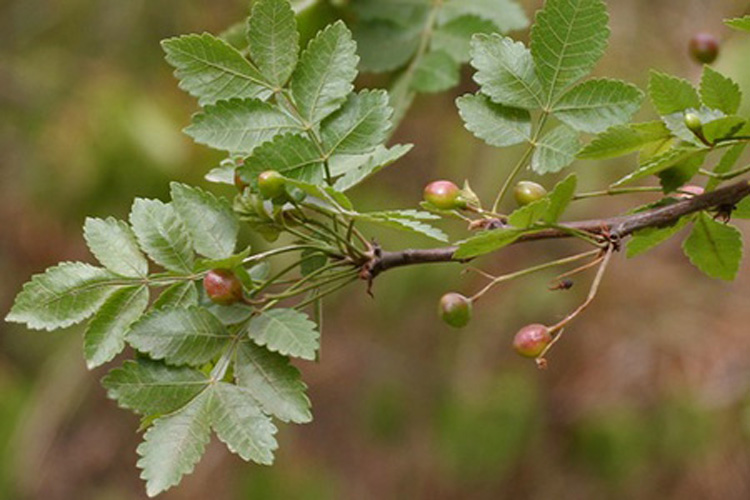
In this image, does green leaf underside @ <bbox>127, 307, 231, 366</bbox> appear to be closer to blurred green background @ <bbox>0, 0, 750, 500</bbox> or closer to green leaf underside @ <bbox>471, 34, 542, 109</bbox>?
green leaf underside @ <bbox>471, 34, 542, 109</bbox>

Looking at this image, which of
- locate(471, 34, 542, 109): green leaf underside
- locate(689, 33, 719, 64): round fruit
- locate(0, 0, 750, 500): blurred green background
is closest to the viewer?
locate(471, 34, 542, 109): green leaf underside

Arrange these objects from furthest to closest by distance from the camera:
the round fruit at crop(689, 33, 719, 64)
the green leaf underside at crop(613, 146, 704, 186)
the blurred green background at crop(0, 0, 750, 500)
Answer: the blurred green background at crop(0, 0, 750, 500)
the round fruit at crop(689, 33, 719, 64)
the green leaf underside at crop(613, 146, 704, 186)

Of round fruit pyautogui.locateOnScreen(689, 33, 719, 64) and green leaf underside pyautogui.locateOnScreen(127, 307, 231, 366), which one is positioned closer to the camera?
green leaf underside pyautogui.locateOnScreen(127, 307, 231, 366)

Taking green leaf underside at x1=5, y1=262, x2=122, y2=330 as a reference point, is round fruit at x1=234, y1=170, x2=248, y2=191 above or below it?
above

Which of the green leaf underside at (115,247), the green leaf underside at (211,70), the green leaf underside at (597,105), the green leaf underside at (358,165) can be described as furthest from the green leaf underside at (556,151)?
the green leaf underside at (115,247)

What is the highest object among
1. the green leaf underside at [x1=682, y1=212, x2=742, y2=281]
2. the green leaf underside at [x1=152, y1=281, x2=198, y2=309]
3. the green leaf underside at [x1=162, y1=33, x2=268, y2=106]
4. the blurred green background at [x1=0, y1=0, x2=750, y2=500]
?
the green leaf underside at [x1=162, y1=33, x2=268, y2=106]

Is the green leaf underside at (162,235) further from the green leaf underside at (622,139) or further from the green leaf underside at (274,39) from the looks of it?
the green leaf underside at (622,139)

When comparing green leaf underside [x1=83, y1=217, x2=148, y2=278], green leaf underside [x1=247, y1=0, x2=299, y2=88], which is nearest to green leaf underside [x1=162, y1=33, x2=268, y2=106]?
green leaf underside [x1=247, y1=0, x2=299, y2=88]
